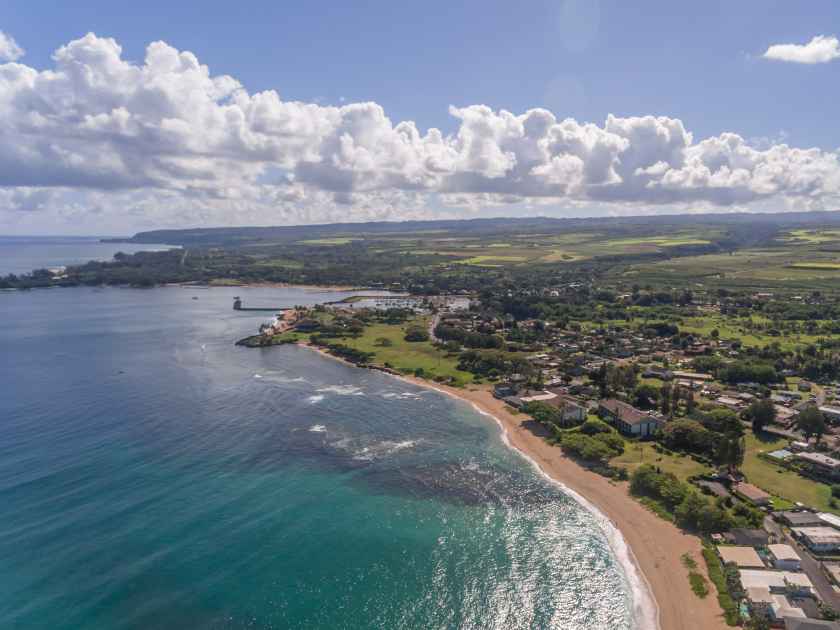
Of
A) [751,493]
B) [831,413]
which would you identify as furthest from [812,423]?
[751,493]

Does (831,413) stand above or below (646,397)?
below

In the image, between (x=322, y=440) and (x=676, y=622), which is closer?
(x=676, y=622)

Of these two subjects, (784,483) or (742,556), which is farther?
(784,483)

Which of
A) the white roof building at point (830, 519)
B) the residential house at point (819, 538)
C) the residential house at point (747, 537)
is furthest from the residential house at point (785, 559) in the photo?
the white roof building at point (830, 519)

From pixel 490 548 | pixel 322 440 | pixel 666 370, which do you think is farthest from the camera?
pixel 666 370

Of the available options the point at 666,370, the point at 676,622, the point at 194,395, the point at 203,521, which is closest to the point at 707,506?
the point at 676,622

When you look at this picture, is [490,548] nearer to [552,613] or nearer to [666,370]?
[552,613]

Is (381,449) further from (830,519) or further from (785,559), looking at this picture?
(830,519)
